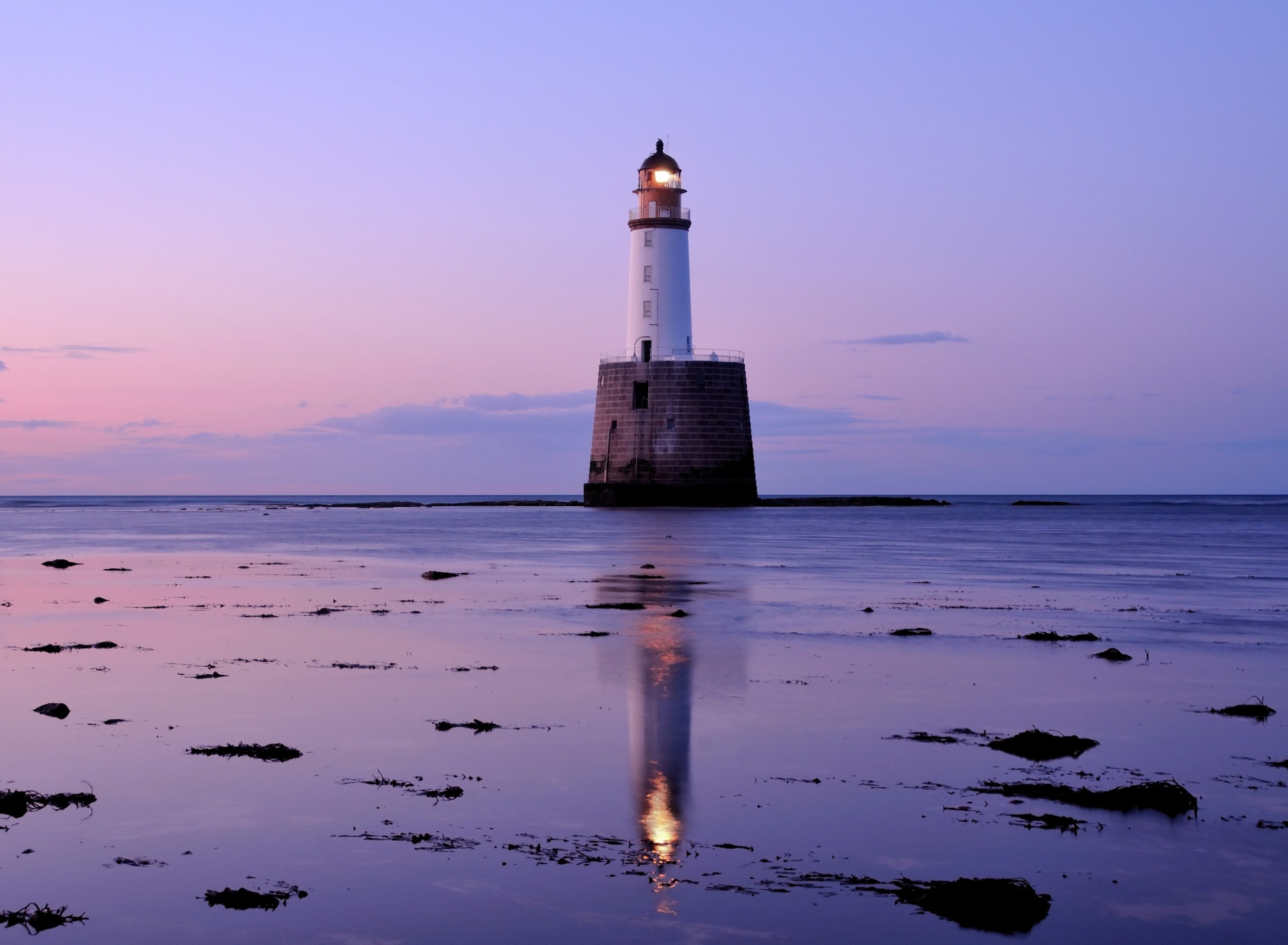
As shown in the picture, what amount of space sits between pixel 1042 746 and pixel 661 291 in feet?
173

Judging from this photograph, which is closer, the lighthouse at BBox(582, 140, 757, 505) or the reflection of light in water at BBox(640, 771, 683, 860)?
the reflection of light in water at BBox(640, 771, 683, 860)

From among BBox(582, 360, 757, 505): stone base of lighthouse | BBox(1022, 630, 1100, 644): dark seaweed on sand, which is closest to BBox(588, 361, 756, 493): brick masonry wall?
BBox(582, 360, 757, 505): stone base of lighthouse

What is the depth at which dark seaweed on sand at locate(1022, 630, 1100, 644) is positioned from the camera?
51.1 ft

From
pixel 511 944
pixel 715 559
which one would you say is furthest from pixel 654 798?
pixel 715 559

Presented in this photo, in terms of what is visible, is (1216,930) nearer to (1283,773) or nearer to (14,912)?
(1283,773)

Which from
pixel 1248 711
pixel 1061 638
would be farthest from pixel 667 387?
pixel 1248 711

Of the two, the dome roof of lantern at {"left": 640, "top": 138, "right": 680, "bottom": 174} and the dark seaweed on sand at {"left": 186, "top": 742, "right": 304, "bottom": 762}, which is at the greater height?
the dome roof of lantern at {"left": 640, "top": 138, "right": 680, "bottom": 174}

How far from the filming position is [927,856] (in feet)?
21.0

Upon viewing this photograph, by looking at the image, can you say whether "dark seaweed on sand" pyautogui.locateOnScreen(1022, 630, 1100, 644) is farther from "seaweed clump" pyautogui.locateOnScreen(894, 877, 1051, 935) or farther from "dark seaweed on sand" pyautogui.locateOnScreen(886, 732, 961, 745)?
"seaweed clump" pyautogui.locateOnScreen(894, 877, 1051, 935)

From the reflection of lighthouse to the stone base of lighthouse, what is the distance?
45627mm

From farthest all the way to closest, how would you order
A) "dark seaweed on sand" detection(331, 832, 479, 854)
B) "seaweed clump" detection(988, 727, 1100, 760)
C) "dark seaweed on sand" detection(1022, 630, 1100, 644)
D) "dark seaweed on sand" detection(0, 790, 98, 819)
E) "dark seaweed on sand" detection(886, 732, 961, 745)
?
"dark seaweed on sand" detection(1022, 630, 1100, 644), "dark seaweed on sand" detection(886, 732, 961, 745), "seaweed clump" detection(988, 727, 1100, 760), "dark seaweed on sand" detection(0, 790, 98, 819), "dark seaweed on sand" detection(331, 832, 479, 854)

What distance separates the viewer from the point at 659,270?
199 ft

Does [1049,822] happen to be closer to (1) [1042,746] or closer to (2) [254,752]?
(1) [1042,746]

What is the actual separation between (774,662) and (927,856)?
7349 mm
